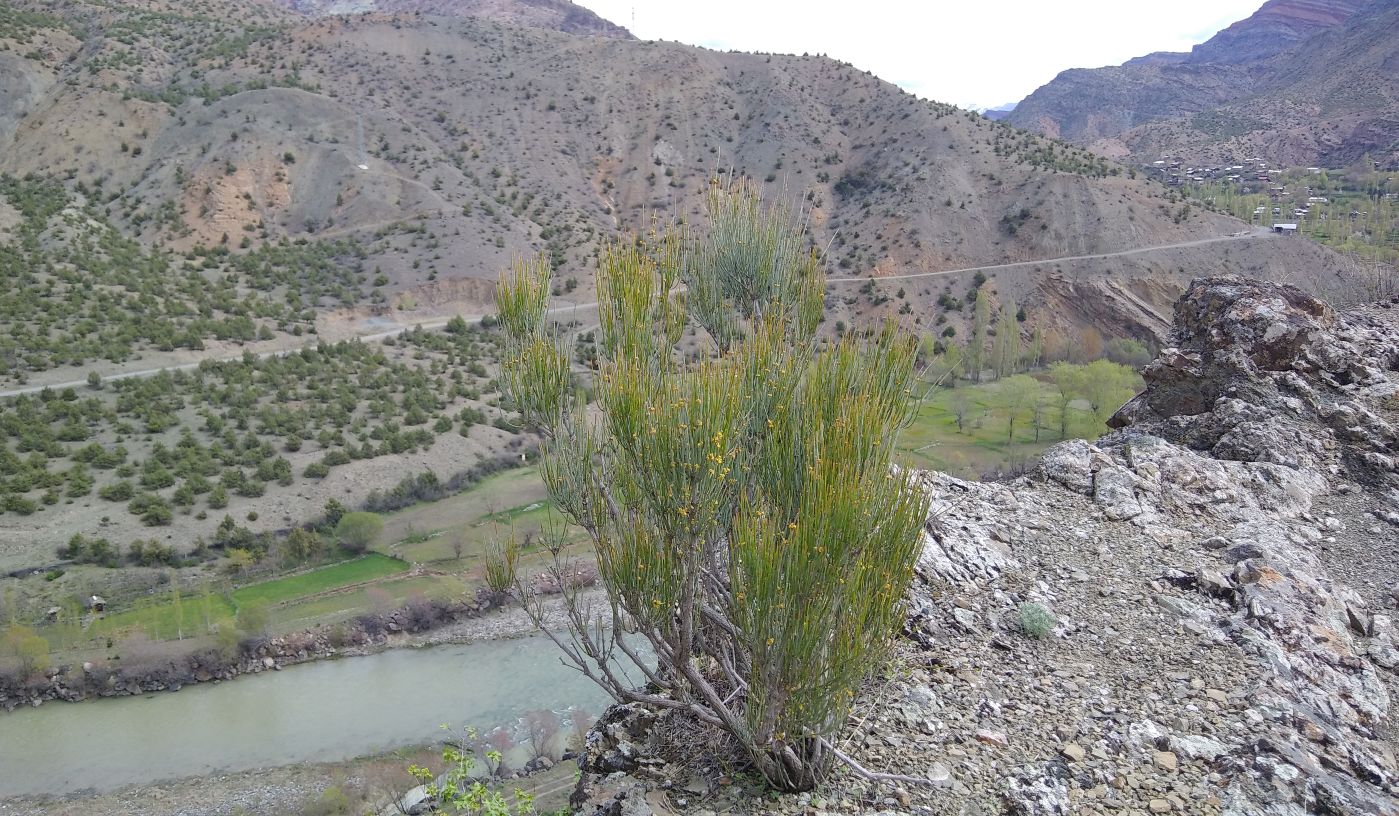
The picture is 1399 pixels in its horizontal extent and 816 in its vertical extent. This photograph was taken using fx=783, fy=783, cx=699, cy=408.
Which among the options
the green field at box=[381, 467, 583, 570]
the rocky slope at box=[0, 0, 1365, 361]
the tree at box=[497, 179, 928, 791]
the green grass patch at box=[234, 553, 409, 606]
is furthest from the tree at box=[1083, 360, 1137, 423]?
the tree at box=[497, 179, 928, 791]

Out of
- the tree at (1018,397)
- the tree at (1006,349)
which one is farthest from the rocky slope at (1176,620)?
the tree at (1006,349)

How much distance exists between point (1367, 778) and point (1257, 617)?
7.15 feet

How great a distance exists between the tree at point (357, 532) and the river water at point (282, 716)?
242 inches

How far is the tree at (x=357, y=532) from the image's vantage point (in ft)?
102

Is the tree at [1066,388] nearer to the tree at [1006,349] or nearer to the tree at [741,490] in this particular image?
the tree at [1006,349]

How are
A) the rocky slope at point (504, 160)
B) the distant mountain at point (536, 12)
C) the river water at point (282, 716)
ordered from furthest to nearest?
1. the distant mountain at point (536, 12)
2. the rocky slope at point (504, 160)
3. the river water at point (282, 716)

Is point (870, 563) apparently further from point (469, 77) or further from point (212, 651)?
point (469, 77)

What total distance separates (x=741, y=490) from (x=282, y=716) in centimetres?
2318

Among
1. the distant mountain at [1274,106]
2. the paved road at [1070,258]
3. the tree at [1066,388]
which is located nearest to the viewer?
the tree at [1066,388]

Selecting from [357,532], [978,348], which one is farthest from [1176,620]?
[978,348]

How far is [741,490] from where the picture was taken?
5859 millimetres

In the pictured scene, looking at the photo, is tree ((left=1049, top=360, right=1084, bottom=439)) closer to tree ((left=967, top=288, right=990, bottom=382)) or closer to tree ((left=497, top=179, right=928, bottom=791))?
tree ((left=967, top=288, right=990, bottom=382))

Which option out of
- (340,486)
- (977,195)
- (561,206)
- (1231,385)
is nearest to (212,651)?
(340,486)

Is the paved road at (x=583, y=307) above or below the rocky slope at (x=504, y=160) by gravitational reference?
below
